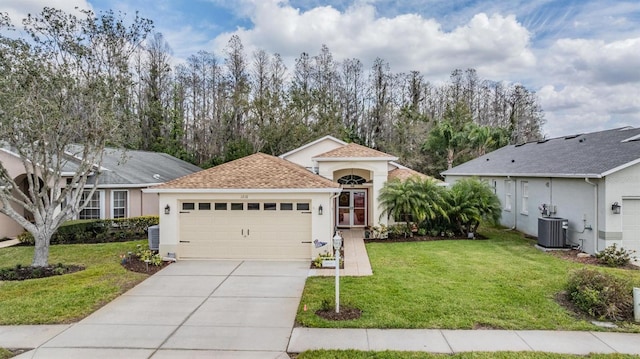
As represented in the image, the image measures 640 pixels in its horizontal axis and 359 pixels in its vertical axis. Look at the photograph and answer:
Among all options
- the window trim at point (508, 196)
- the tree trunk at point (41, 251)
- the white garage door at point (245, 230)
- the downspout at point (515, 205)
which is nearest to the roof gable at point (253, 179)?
the white garage door at point (245, 230)

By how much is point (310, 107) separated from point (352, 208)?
1850 centimetres

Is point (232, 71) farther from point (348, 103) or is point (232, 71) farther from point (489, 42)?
point (489, 42)

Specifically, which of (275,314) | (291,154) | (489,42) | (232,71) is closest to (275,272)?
(275,314)

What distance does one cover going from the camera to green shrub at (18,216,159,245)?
51.3 feet

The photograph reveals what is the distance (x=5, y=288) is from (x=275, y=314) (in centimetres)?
690

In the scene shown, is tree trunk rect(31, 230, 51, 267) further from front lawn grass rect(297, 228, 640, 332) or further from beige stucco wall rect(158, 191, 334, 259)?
front lawn grass rect(297, 228, 640, 332)

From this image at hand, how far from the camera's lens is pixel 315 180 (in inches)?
487

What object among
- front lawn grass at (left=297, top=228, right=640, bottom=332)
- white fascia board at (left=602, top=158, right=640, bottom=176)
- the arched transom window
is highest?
white fascia board at (left=602, top=158, right=640, bottom=176)

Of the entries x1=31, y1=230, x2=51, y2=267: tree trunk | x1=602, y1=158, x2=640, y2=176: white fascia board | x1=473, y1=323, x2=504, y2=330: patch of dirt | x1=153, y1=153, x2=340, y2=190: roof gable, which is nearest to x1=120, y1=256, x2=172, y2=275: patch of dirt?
x1=31, y1=230, x2=51, y2=267: tree trunk

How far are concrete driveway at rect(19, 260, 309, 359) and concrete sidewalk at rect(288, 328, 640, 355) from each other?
63cm

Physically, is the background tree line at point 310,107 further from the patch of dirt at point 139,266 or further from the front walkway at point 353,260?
Answer: the patch of dirt at point 139,266

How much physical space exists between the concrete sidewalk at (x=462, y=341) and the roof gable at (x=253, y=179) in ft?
19.7

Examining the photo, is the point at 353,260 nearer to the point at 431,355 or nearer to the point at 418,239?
the point at 418,239

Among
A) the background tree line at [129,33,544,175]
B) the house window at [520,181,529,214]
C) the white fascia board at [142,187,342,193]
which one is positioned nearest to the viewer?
A: the white fascia board at [142,187,342,193]
